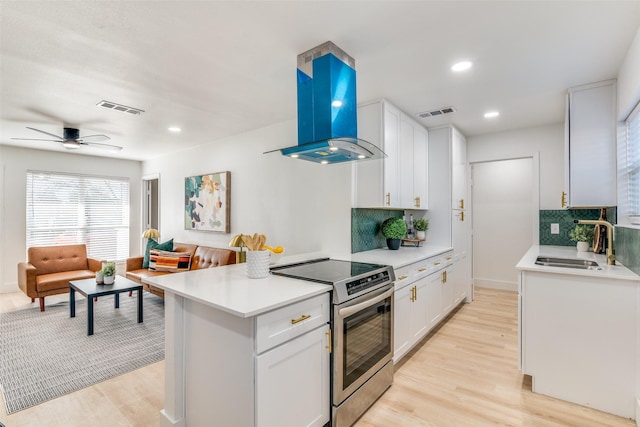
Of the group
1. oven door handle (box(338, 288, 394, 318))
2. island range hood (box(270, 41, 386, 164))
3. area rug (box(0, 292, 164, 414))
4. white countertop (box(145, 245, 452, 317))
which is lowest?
area rug (box(0, 292, 164, 414))

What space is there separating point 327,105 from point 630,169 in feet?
8.19

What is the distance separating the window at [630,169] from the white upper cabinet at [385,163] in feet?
5.96

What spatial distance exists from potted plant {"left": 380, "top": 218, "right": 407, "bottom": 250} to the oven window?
129 centimetres

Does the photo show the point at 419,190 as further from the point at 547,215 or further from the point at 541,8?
the point at 541,8

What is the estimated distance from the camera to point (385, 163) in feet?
10.3

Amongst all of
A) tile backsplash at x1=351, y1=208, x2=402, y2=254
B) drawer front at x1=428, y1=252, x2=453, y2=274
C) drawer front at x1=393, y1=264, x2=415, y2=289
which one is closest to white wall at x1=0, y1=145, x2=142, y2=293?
tile backsplash at x1=351, y1=208, x2=402, y2=254

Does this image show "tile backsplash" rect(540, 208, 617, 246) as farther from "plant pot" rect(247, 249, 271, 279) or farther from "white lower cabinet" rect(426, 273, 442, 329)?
"plant pot" rect(247, 249, 271, 279)

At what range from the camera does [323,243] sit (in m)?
3.49

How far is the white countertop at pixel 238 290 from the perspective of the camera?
4.83 feet

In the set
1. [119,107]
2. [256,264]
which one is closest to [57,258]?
[119,107]

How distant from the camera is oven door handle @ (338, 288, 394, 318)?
1.87m

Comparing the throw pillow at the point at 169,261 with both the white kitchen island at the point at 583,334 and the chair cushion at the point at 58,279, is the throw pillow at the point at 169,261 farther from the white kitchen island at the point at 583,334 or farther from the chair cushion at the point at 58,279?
the white kitchen island at the point at 583,334

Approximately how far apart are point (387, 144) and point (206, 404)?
2.62 meters

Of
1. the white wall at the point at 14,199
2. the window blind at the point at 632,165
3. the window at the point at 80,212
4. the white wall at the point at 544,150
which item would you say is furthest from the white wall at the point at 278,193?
the white wall at the point at 544,150
